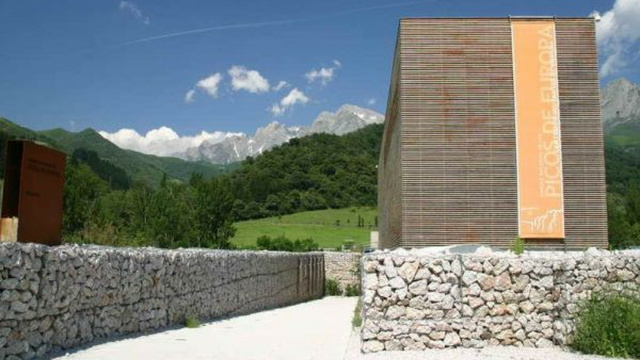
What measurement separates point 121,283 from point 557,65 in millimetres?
14462

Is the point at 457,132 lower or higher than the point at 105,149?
lower

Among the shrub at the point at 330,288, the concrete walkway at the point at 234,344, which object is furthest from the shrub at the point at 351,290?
the concrete walkway at the point at 234,344

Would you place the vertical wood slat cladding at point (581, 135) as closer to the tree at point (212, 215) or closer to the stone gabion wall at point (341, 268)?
the stone gabion wall at point (341, 268)

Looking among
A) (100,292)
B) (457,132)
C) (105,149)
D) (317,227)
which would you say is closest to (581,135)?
(457,132)

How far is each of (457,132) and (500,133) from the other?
1.29 meters

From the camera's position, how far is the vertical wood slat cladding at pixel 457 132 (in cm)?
1806

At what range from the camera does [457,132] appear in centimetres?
1838

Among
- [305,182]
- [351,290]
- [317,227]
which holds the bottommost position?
[351,290]

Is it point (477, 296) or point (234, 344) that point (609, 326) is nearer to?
point (477, 296)

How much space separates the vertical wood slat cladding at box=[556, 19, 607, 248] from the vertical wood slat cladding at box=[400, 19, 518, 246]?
5.42ft

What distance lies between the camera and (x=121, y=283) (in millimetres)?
10281

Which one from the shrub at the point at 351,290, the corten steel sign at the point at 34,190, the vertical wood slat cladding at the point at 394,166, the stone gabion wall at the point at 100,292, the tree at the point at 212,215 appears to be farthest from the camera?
the tree at the point at 212,215

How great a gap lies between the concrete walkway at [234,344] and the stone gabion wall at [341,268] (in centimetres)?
2107

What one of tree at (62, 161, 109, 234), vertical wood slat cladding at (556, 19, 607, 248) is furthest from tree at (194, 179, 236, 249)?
vertical wood slat cladding at (556, 19, 607, 248)
